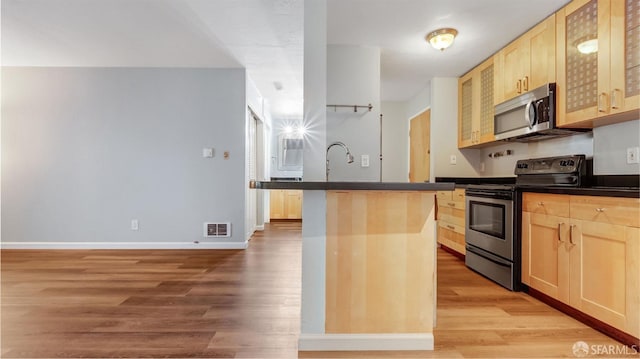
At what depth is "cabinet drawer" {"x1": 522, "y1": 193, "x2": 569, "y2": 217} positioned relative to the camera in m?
1.98

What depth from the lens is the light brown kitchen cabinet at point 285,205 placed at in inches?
252

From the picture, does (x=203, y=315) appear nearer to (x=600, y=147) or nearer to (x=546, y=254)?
(x=546, y=254)

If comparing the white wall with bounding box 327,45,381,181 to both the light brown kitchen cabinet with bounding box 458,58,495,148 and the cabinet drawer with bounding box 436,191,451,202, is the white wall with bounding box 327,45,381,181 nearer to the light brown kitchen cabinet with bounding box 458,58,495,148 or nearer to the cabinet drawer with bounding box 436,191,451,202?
the cabinet drawer with bounding box 436,191,451,202

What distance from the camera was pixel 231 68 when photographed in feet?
12.6

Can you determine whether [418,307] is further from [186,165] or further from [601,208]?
[186,165]

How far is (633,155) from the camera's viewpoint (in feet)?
6.71

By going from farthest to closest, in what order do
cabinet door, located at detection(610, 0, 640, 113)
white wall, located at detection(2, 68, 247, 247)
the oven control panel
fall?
white wall, located at detection(2, 68, 247, 247)
the oven control panel
cabinet door, located at detection(610, 0, 640, 113)

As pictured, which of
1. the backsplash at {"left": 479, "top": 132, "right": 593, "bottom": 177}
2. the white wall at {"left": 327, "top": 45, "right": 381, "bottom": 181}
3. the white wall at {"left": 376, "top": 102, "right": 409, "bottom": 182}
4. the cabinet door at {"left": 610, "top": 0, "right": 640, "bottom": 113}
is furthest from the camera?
the white wall at {"left": 376, "top": 102, "right": 409, "bottom": 182}

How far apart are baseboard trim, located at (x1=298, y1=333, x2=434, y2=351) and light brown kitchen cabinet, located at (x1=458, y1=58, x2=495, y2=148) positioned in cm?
268

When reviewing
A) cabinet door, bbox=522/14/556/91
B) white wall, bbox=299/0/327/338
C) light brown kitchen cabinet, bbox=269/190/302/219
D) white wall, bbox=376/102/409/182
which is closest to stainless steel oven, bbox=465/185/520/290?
cabinet door, bbox=522/14/556/91

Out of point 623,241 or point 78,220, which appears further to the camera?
point 78,220

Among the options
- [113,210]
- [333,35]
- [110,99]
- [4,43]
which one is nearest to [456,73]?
[333,35]

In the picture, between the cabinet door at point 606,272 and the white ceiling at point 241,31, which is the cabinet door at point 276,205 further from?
the cabinet door at point 606,272

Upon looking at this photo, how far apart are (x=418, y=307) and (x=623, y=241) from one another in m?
1.20
